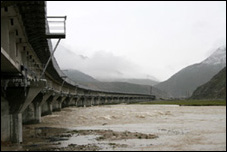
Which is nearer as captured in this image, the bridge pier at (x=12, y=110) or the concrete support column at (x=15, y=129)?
the bridge pier at (x=12, y=110)

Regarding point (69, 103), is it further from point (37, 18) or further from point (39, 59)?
point (37, 18)

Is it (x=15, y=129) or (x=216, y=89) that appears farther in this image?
(x=216, y=89)

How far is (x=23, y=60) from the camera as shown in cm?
2959

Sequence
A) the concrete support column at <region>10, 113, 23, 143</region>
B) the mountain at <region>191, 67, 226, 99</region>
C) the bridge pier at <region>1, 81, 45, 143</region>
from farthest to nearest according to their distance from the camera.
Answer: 1. the mountain at <region>191, 67, 226, 99</region>
2. the concrete support column at <region>10, 113, 23, 143</region>
3. the bridge pier at <region>1, 81, 45, 143</region>

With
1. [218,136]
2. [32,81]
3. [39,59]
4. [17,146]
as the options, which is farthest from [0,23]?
[39,59]

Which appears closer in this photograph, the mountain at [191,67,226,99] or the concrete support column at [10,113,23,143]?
the concrete support column at [10,113,23,143]

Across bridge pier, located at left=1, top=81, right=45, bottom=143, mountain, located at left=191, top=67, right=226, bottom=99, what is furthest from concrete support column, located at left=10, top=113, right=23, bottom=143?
mountain, located at left=191, top=67, right=226, bottom=99

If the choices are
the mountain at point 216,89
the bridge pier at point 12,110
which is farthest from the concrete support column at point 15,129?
the mountain at point 216,89

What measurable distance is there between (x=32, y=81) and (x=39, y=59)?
16.7 m

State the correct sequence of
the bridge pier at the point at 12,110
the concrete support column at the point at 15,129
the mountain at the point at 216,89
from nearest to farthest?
the bridge pier at the point at 12,110 → the concrete support column at the point at 15,129 → the mountain at the point at 216,89

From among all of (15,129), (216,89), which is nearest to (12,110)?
(15,129)

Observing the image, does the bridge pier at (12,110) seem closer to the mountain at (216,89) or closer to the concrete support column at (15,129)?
the concrete support column at (15,129)

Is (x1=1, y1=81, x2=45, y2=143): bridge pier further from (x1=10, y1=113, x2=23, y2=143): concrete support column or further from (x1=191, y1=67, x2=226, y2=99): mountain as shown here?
(x1=191, y1=67, x2=226, y2=99): mountain

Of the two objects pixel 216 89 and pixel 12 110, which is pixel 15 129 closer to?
pixel 12 110
